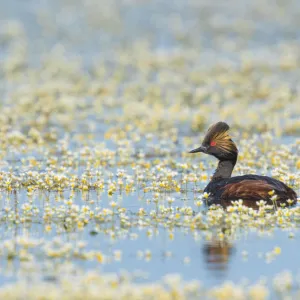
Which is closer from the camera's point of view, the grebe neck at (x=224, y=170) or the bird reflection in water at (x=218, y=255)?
the bird reflection in water at (x=218, y=255)

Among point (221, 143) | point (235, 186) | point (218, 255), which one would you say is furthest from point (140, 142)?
point (218, 255)

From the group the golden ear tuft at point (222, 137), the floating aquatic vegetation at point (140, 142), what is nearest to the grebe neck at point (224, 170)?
the golden ear tuft at point (222, 137)

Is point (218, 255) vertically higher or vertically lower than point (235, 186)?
lower

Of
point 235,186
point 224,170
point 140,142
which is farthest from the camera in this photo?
point 140,142

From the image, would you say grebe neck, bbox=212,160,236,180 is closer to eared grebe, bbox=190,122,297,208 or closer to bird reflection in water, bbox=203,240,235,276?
eared grebe, bbox=190,122,297,208

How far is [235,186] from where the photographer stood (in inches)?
588

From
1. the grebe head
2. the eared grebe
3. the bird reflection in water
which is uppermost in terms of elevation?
the grebe head

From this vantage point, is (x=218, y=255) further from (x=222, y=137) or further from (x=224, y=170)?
(x=222, y=137)

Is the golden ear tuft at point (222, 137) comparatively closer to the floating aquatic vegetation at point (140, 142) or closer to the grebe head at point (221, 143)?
the grebe head at point (221, 143)

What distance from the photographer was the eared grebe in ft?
47.6

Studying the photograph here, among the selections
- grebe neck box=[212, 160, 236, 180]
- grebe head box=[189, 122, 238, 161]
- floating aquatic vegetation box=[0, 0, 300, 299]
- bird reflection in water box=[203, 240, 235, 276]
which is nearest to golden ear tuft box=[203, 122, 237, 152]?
grebe head box=[189, 122, 238, 161]

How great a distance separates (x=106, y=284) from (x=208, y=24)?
99.5ft

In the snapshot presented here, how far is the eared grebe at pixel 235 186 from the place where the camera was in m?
14.5

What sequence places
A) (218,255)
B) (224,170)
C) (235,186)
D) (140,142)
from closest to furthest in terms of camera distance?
(218,255) → (235,186) → (224,170) → (140,142)
